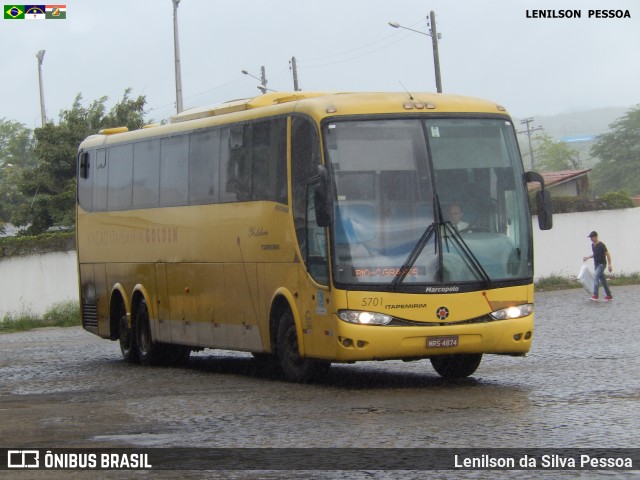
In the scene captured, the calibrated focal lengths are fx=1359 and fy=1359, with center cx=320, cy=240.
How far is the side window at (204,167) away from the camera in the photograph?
1844 cm

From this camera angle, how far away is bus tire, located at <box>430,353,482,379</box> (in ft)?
52.7

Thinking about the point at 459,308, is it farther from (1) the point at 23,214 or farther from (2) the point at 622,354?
(1) the point at 23,214

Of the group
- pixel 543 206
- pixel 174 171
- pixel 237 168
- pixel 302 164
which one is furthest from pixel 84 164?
pixel 543 206

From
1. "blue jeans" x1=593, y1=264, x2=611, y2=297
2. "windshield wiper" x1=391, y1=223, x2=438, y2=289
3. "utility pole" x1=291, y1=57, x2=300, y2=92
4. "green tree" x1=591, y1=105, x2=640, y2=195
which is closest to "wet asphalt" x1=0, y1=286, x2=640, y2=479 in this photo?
"windshield wiper" x1=391, y1=223, x2=438, y2=289

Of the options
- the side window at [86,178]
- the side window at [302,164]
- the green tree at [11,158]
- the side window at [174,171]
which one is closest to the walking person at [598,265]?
the side window at [86,178]

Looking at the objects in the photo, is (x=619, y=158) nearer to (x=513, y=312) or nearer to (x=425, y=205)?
(x=513, y=312)

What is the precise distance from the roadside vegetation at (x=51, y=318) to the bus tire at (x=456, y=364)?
2326 cm

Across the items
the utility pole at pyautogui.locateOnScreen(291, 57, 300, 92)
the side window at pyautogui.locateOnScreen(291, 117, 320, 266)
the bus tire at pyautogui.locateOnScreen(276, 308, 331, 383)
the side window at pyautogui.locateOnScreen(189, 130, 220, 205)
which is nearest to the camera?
the side window at pyautogui.locateOnScreen(291, 117, 320, 266)

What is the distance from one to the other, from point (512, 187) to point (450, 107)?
1.17 metres

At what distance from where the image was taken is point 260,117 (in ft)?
56.2

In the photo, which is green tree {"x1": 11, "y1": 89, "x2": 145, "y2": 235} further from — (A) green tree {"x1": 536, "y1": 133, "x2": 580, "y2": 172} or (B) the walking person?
(A) green tree {"x1": 536, "y1": 133, "x2": 580, "y2": 172}

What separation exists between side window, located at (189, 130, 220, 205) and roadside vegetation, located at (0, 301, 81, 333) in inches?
778

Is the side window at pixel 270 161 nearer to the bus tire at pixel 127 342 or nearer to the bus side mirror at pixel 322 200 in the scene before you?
the bus side mirror at pixel 322 200

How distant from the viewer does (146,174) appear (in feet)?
68.9
